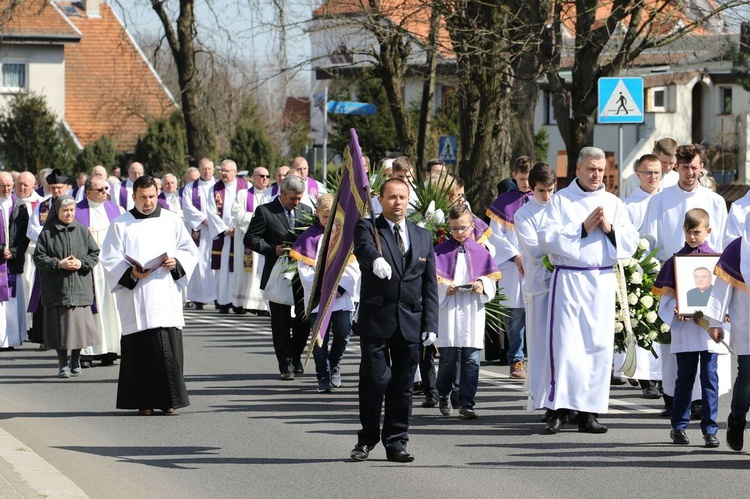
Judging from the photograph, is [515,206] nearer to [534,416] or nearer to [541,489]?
[534,416]

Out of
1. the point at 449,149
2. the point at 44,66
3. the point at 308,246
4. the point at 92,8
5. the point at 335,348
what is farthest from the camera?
the point at 92,8

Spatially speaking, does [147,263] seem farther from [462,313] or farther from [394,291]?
[394,291]

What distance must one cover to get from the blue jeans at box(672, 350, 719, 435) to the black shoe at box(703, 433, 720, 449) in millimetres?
25

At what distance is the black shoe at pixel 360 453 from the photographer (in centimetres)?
1003

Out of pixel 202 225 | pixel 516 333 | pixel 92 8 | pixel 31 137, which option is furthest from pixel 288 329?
pixel 92 8

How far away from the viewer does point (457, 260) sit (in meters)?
12.4

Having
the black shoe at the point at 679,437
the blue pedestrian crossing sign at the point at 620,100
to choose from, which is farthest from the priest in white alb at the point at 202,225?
the black shoe at the point at 679,437

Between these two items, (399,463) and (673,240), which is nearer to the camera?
(399,463)

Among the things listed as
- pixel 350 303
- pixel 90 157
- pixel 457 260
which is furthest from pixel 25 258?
pixel 90 157

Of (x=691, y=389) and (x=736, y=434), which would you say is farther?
(x=691, y=389)

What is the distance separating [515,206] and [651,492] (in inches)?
247

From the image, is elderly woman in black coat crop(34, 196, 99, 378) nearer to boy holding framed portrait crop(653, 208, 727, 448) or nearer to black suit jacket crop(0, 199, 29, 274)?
black suit jacket crop(0, 199, 29, 274)

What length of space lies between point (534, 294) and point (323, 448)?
2.25 meters

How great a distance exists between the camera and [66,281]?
15.4 meters
